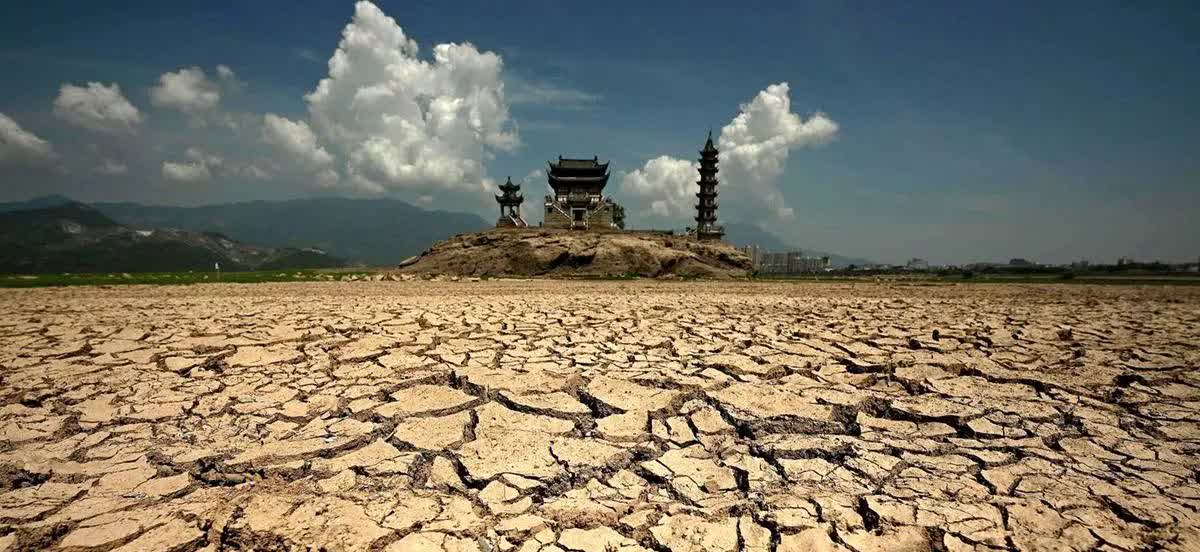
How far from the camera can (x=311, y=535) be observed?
5.04 feet

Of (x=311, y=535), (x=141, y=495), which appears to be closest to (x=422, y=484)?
(x=311, y=535)

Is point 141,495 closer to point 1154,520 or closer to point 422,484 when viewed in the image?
point 422,484

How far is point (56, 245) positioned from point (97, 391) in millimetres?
122494

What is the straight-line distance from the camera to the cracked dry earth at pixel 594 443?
1574mm

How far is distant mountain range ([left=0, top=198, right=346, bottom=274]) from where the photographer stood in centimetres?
7250

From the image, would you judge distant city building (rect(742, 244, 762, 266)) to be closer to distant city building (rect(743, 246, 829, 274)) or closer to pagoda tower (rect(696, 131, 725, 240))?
distant city building (rect(743, 246, 829, 274))

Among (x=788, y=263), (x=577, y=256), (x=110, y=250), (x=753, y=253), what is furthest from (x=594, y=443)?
(x=110, y=250)

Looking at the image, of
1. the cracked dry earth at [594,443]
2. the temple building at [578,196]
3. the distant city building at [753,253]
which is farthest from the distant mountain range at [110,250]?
the cracked dry earth at [594,443]

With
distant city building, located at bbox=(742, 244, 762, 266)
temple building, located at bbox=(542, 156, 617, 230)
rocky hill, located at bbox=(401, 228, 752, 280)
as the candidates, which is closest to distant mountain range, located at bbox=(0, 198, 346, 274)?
temple building, located at bbox=(542, 156, 617, 230)

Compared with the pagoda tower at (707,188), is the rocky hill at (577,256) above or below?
below

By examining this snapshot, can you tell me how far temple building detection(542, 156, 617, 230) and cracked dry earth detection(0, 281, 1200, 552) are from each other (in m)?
27.8

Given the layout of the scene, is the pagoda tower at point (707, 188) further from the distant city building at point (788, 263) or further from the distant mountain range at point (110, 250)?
the distant mountain range at point (110, 250)

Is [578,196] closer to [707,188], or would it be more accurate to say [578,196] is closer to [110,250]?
[707,188]

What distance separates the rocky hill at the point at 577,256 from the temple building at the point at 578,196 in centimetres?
730
